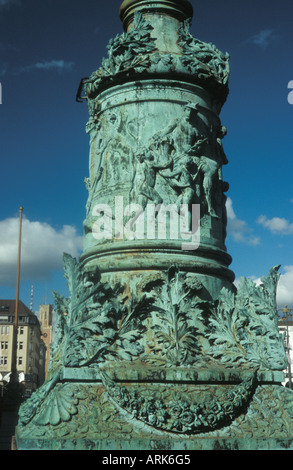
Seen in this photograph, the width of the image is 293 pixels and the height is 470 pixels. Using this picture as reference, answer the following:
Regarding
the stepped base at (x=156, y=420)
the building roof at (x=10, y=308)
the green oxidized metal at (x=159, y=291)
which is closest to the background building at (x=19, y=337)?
the building roof at (x=10, y=308)

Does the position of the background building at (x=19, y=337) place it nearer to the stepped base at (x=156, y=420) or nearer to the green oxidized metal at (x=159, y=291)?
the green oxidized metal at (x=159, y=291)

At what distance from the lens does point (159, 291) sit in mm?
8062

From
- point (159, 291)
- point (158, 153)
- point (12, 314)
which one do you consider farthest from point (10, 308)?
point (159, 291)

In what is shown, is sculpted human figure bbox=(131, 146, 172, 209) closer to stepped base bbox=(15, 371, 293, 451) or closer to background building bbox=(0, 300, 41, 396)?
stepped base bbox=(15, 371, 293, 451)

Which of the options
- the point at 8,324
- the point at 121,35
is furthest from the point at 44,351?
the point at 121,35

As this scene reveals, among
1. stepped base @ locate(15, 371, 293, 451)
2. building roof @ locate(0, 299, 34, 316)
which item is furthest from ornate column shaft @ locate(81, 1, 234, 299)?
building roof @ locate(0, 299, 34, 316)

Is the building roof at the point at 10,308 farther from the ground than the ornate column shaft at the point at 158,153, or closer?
farther from the ground

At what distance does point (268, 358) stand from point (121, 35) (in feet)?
19.2

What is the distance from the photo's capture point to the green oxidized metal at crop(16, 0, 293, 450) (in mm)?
6938

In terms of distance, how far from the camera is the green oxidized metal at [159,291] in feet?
22.8

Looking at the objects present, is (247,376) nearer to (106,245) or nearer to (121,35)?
(106,245)

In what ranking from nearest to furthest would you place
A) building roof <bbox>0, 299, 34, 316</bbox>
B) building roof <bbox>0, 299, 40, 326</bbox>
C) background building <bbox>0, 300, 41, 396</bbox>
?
background building <bbox>0, 300, 41, 396</bbox> < building roof <bbox>0, 299, 40, 326</bbox> < building roof <bbox>0, 299, 34, 316</bbox>

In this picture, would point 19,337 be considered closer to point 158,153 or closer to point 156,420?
point 158,153

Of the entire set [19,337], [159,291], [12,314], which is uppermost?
[12,314]
